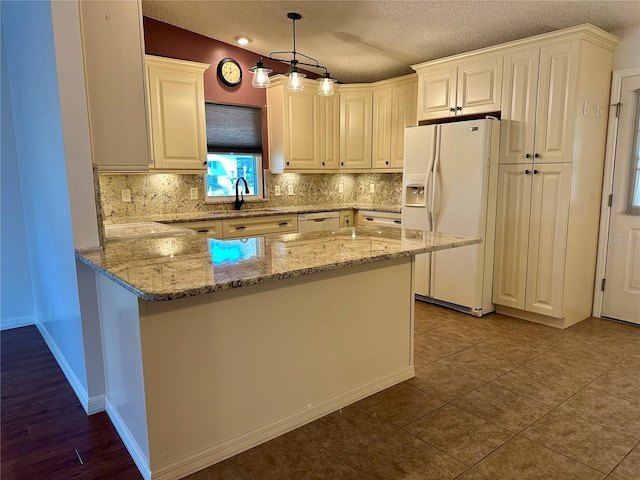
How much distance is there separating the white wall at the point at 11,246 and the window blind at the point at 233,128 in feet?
5.58

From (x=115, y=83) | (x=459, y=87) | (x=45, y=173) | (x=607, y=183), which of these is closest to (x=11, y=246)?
(x=45, y=173)

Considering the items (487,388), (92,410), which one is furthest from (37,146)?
(487,388)

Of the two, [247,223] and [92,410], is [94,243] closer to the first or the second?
[92,410]

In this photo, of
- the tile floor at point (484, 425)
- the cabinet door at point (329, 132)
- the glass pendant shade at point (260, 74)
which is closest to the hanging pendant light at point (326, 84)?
the glass pendant shade at point (260, 74)

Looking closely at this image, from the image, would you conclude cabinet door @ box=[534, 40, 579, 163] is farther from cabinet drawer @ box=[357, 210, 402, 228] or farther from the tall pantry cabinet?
cabinet drawer @ box=[357, 210, 402, 228]

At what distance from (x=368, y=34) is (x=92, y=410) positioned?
3.66 metres

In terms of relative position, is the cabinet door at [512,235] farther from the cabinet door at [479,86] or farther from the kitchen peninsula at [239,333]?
the kitchen peninsula at [239,333]

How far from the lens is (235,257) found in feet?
6.51

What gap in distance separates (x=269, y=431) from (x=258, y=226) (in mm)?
2536

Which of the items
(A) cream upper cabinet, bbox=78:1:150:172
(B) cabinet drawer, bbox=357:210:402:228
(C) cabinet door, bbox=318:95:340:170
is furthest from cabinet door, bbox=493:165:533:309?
(A) cream upper cabinet, bbox=78:1:150:172

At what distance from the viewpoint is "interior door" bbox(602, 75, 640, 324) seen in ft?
11.3

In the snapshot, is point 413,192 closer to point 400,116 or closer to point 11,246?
point 400,116

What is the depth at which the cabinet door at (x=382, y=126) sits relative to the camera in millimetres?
4895

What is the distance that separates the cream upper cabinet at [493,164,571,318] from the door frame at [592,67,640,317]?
56 centimetres
